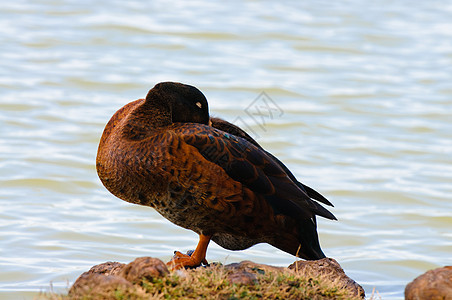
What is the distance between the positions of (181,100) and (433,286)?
2.26m

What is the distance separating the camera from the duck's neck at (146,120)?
570cm

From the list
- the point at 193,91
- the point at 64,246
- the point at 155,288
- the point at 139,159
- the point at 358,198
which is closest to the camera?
the point at 155,288

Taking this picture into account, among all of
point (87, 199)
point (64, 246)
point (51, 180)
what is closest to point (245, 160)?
point (64, 246)

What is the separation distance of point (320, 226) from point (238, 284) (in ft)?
18.1

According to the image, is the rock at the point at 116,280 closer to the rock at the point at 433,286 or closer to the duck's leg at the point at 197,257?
the duck's leg at the point at 197,257

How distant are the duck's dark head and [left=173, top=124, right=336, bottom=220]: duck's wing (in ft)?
0.58

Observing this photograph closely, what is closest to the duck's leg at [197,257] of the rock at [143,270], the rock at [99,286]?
the rock at [143,270]

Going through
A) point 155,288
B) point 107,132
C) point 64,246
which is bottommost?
point 155,288

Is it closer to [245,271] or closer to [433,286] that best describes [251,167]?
[245,271]

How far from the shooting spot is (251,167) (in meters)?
5.72

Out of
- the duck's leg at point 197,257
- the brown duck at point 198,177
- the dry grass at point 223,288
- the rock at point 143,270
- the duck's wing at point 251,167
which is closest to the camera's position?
the dry grass at point 223,288

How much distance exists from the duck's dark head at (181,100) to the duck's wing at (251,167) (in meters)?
0.18

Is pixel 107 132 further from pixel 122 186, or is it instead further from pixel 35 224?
pixel 35 224

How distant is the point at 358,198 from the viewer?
11.2m
